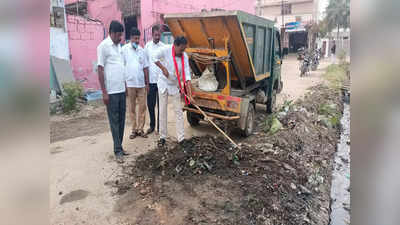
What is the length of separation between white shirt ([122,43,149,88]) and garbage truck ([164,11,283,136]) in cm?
83

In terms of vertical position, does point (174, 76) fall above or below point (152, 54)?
below

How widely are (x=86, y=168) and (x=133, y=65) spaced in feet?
6.32

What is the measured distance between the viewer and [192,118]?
18.5ft

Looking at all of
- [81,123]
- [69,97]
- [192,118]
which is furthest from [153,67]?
[69,97]

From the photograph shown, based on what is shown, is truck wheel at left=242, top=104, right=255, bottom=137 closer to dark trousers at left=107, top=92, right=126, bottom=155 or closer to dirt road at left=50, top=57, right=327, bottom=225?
dirt road at left=50, top=57, right=327, bottom=225

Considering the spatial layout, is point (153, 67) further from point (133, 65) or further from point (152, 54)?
point (133, 65)

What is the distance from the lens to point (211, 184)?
10.8 feet

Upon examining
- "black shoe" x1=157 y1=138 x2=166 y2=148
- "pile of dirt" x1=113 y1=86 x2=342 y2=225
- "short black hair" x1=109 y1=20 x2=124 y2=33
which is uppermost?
"short black hair" x1=109 y1=20 x2=124 y2=33

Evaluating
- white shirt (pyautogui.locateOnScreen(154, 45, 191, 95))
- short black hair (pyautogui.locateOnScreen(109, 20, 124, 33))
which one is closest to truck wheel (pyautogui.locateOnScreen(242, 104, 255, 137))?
white shirt (pyautogui.locateOnScreen(154, 45, 191, 95))

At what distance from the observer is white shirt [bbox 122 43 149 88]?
15.1ft
